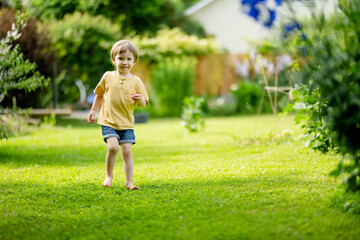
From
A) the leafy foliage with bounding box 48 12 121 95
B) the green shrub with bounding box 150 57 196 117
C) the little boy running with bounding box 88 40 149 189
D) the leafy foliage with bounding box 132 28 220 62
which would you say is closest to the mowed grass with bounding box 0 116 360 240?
the little boy running with bounding box 88 40 149 189

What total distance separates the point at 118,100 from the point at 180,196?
3.45 feet

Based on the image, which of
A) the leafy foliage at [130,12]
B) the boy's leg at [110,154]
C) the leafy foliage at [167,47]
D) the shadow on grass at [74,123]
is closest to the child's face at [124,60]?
the boy's leg at [110,154]

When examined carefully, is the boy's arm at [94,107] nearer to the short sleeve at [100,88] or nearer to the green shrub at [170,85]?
the short sleeve at [100,88]

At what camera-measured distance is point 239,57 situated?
16.2 m

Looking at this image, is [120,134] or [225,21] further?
[225,21]

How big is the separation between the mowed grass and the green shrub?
718cm

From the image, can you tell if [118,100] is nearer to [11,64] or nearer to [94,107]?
[94,107]

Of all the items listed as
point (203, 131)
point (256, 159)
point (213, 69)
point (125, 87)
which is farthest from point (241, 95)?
point (125, 87)

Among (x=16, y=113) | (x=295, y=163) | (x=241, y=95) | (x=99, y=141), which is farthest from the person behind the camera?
(x=241, y=95)

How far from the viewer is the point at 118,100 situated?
4238 millimetres

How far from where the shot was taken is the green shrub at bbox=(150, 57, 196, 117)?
13867mm

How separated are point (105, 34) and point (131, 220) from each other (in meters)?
11.2

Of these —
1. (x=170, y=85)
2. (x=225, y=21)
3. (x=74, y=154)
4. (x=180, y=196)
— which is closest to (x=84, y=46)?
(x=170, y=85)

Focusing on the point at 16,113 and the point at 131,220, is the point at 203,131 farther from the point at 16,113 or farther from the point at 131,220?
the point at 131,220
